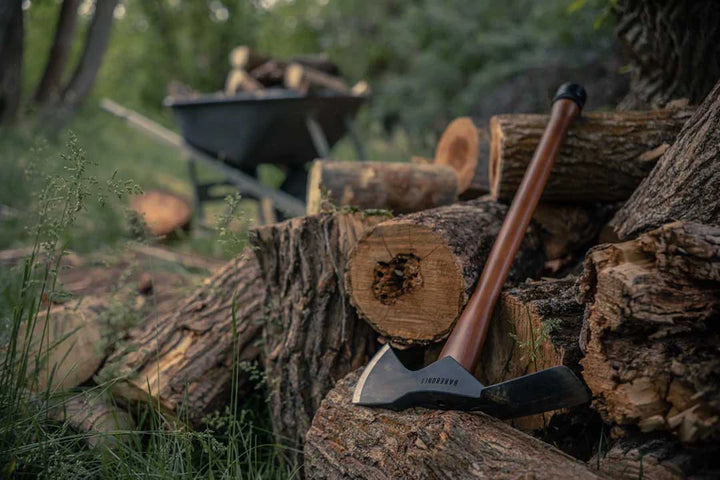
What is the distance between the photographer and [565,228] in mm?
2307

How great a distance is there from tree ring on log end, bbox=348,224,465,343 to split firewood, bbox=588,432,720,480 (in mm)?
553

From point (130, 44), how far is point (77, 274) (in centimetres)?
1145

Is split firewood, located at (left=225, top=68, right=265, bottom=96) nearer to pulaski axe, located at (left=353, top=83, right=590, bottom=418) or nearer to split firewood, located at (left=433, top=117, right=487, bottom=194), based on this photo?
split firewood, located at (left=433, top=117, right=487, bottom=194)

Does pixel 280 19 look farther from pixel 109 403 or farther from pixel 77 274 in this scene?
pixel 109 403

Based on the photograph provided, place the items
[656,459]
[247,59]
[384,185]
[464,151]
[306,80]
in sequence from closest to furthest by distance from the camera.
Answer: [656,459] → [384,185] → [464,151] → [306,80] → [247,59]

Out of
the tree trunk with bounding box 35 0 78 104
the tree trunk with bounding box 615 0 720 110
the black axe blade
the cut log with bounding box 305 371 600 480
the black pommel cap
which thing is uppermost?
the tree trunk with bounding box 35 0 78 104

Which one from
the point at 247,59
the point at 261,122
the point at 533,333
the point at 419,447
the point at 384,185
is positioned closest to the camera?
the point at 419,447

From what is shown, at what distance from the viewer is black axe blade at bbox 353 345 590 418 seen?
1338 millimetres

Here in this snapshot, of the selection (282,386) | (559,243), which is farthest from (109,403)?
(559,243)

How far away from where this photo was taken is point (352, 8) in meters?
10.3

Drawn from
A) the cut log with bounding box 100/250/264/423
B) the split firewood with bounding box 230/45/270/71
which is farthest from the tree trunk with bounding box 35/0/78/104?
the cut log with bounding box 100/250/264/423

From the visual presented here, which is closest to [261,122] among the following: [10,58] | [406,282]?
[10,58]

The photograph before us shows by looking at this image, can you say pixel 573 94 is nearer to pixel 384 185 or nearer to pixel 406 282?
pixel 384 185

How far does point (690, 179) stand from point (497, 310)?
0.66 m
